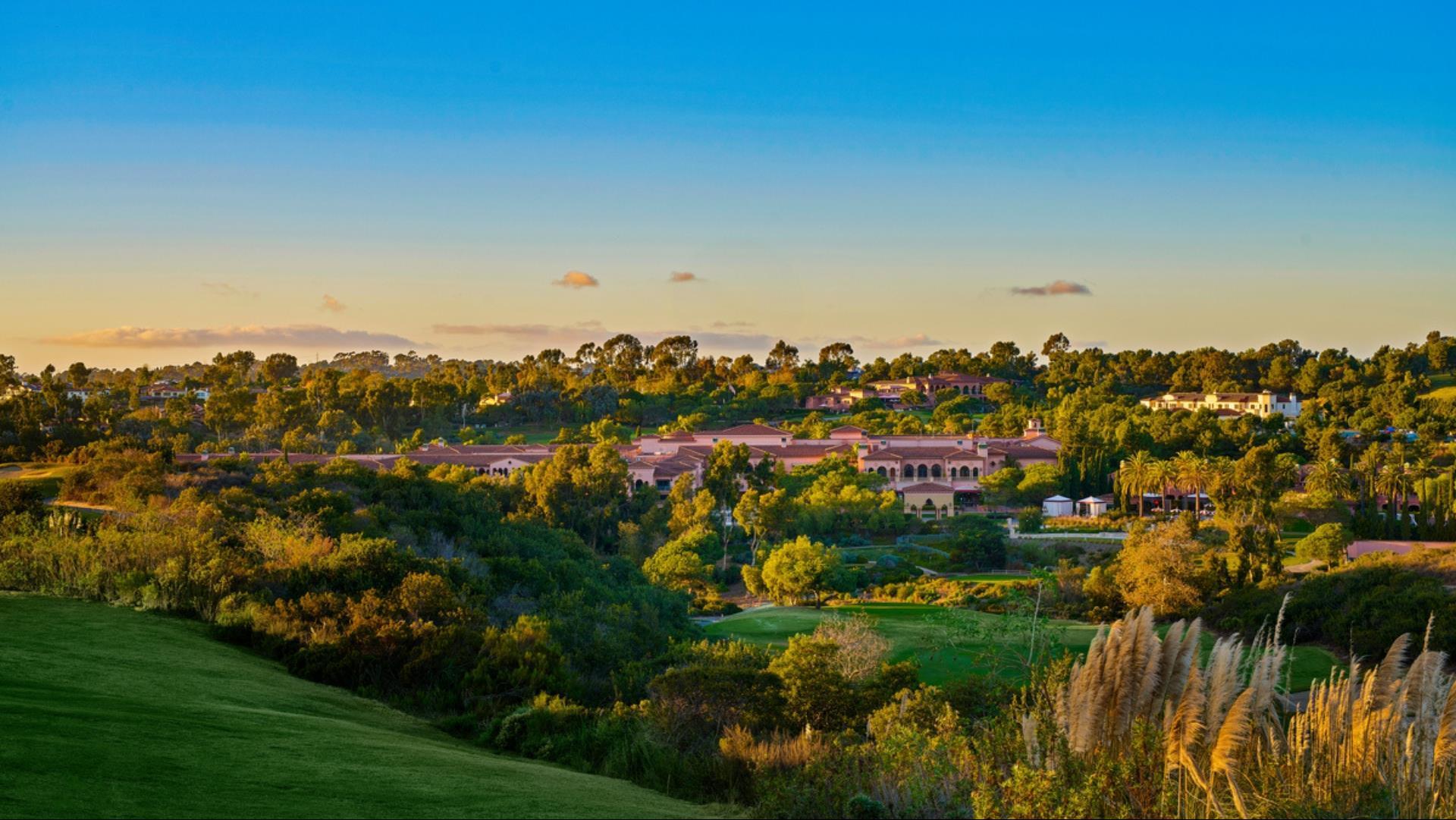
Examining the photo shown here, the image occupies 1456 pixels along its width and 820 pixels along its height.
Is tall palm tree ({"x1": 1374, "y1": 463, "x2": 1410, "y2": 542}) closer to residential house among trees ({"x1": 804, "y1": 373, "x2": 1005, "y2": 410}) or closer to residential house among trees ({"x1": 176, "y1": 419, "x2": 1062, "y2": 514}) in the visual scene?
residential house among trees ({"x1": 176, "y1": 419, "x2": 1062, "y2": 514})

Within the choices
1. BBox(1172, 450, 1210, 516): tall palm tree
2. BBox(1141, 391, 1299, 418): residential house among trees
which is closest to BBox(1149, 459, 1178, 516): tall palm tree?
BBox(1172, 450, 1210, 516): tall palm tree

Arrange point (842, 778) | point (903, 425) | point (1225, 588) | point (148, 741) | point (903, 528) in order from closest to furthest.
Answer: point (842, 778), point (148, 741), point (1225, 588), point (903, 528), point (903, 425)

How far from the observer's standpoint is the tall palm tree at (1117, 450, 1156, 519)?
5509cm

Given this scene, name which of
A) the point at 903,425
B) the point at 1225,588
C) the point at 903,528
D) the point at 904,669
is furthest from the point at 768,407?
the point at 904,669

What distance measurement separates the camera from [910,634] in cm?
2616

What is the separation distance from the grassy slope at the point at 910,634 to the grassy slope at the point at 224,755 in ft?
35.0

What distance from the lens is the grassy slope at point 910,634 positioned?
21.9m

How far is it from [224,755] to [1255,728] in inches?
262

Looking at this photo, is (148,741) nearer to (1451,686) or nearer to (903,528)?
(1451,686)

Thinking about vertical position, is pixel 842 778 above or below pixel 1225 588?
above

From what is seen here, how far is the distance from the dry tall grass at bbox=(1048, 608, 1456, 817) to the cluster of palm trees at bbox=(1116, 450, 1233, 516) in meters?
48.7

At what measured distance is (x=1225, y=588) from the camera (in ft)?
99.1

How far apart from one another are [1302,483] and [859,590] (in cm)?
3167

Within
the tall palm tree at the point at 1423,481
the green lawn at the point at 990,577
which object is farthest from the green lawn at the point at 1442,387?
the green lawn at the point at 990,577
